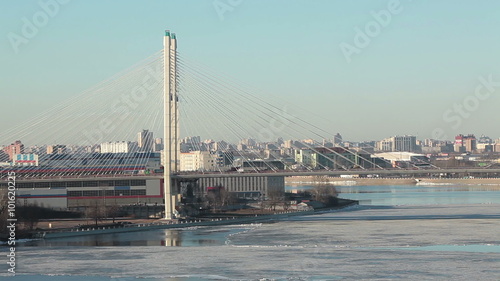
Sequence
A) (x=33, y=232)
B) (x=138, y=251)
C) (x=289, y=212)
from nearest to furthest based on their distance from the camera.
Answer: (x=138, y=251), (x=33, y=232), (x=289, y=212)

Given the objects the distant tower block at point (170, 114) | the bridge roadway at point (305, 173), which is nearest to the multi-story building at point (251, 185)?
the bridge roadway at point (305, 173)

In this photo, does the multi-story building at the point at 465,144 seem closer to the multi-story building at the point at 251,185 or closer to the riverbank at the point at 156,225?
the multi-story building at the point at 251,185

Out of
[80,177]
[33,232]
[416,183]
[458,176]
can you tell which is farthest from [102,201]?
[458,176]

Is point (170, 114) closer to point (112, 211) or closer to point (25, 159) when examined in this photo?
point (112, 211)

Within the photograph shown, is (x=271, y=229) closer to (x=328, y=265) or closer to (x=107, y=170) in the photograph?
(x=328, y=265)

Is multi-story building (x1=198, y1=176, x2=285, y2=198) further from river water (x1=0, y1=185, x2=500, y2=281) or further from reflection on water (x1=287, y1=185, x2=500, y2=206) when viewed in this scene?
river water (x1=0, y1=185, x2=500, y2=281)
